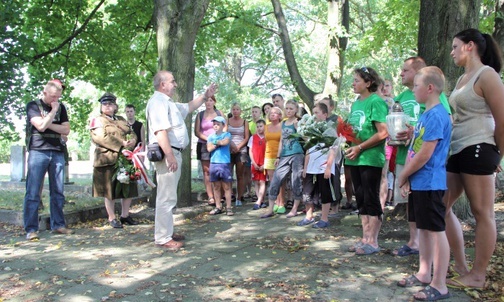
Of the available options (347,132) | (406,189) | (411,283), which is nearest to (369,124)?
(347,132)

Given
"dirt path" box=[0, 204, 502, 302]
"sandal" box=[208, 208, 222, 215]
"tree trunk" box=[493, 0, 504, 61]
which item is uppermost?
"tree trunk" box=[493, 0, 504, 61]

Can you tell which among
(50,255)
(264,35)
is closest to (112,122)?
(50,255)

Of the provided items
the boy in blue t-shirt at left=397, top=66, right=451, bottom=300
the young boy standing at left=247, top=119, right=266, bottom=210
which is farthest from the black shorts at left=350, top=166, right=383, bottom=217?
the young boy standing at left=247, top=119, right=266, bottom=210

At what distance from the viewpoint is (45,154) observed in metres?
6.79

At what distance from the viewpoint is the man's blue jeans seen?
6.70 meters

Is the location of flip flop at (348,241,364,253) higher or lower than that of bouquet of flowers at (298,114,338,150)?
lower

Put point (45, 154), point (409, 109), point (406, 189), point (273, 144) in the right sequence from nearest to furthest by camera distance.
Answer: point (406, 189), point (409, 109), point (45, 154), point (273, 144)

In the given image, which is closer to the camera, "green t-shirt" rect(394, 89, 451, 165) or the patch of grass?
"green t-shirt" rect(394, 89, 451, 165)

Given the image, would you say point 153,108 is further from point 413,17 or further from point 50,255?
point 413,17

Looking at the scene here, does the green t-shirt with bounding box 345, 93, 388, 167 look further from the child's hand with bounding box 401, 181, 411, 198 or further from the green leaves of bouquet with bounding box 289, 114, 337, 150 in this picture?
the child's hand with bounding box 401, 181, 411, 198

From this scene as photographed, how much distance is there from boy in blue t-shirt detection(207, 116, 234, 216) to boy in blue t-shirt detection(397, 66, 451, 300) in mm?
4515

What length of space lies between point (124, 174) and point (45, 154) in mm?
1138

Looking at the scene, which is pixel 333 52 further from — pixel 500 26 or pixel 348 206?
pixel 348 206

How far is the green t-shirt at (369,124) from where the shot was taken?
5.15 m
